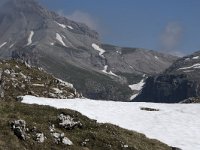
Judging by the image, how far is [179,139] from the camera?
A: 43.7 meters

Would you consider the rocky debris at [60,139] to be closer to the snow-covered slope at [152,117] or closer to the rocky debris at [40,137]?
the rocky debris at [40,137]

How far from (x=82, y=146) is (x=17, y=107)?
6869 millimetres

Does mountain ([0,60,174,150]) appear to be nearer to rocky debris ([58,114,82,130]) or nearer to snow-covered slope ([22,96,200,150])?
rocky debris ([58,114,82,130])

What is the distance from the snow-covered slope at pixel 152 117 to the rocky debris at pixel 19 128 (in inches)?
619

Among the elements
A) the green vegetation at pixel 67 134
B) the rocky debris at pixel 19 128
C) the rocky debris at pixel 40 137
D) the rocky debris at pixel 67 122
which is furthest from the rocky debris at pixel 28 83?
the rocky debris at pixel 40 137

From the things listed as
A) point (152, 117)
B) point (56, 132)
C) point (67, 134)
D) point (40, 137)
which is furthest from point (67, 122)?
point (152, 117)

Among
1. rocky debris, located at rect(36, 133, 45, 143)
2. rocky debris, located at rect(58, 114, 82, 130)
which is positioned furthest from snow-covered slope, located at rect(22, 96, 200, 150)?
rocky debris, located at rect(36, 133, 45, 143)

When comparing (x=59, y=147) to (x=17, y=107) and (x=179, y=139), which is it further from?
(x=179, y=139)

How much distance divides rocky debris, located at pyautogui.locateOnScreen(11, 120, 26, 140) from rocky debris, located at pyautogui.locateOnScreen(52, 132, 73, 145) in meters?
2.27

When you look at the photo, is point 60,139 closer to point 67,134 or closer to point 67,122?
point 67,134

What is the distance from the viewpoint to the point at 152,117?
53.9m

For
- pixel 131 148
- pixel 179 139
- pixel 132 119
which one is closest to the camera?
pixel 131 148

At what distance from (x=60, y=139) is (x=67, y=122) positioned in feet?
9.38

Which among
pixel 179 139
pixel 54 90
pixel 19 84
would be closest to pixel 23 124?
pixel 179 139
